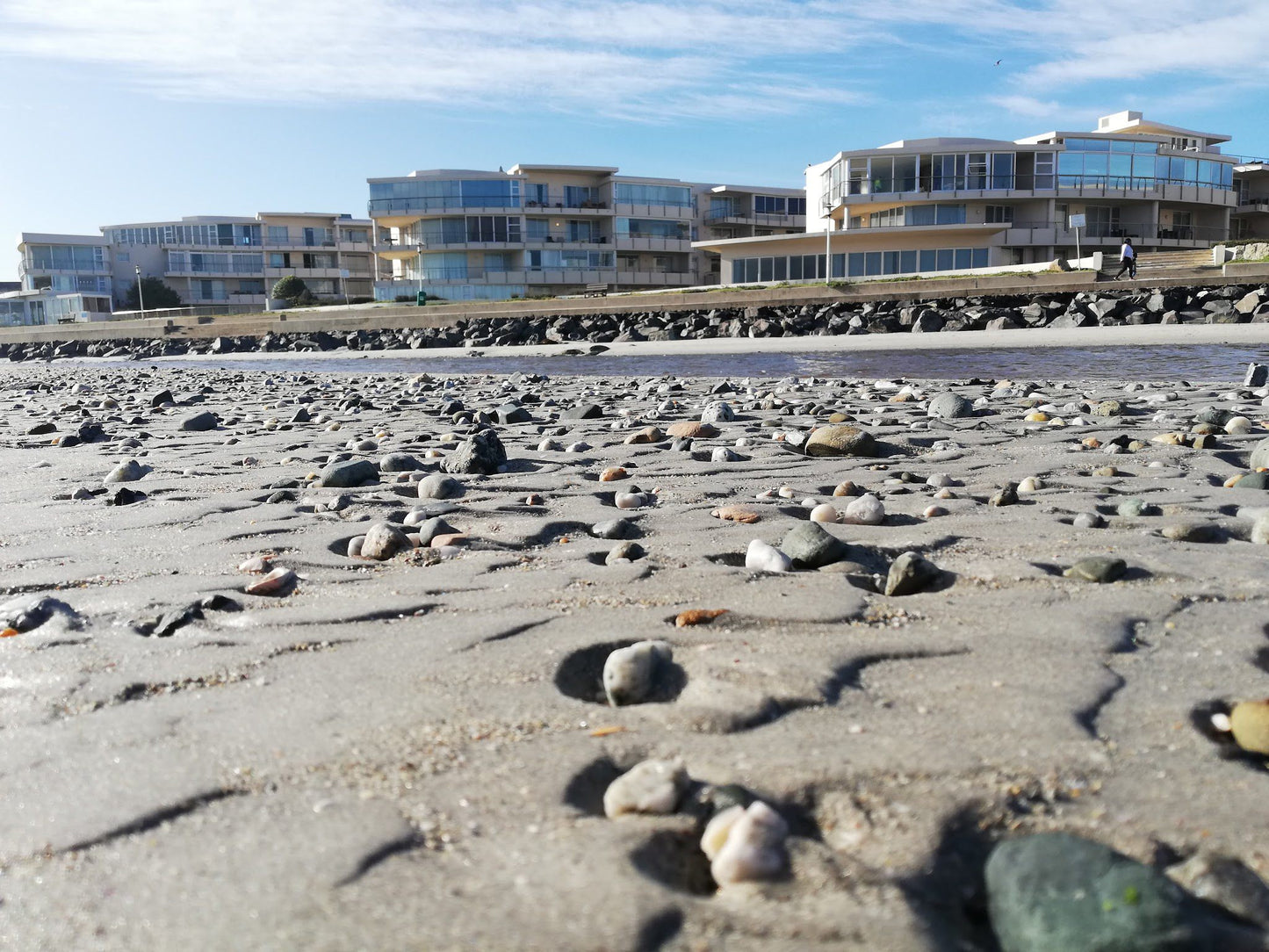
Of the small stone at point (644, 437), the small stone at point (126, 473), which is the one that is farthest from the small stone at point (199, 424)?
the small stone at point (644, 437)

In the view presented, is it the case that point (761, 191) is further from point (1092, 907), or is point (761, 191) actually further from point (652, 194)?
point (1092, 907)

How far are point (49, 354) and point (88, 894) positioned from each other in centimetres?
3975

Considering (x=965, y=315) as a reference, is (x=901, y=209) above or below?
above

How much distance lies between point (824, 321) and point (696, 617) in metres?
21.6

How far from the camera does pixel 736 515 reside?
342cm

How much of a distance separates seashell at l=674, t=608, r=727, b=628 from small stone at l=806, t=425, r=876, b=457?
8.79 feet

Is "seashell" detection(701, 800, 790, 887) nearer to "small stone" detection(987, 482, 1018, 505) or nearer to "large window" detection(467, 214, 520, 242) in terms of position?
"small stone" detection(987, 482, 1018, 505)

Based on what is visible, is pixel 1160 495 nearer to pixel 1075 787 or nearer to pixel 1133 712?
pixel 1133 712

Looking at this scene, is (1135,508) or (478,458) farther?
(478,458)

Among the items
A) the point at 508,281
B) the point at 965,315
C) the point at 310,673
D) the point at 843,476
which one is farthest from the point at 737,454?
the point at 508,281

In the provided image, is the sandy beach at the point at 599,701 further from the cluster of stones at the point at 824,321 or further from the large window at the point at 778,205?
the large window at the point at 778,205

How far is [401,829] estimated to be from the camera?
1.40m

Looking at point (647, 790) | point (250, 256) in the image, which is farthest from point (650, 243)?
point (647, 790)

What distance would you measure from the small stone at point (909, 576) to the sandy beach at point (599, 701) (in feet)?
0.07
